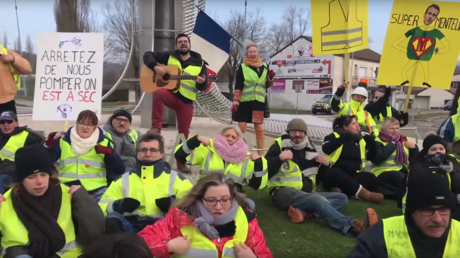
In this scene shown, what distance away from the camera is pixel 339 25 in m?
6.28

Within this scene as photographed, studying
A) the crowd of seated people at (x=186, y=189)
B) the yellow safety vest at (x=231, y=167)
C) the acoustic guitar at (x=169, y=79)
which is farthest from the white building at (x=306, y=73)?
the yellow safety vest at (x=231, y=167)

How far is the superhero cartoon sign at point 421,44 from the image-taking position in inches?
245

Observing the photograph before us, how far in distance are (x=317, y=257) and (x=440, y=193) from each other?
5.65ft

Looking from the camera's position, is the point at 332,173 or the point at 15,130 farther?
the point at 332,173

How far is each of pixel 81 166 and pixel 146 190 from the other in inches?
40.2

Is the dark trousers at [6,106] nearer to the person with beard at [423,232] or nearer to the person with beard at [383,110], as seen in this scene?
the person with beard at [423,232]

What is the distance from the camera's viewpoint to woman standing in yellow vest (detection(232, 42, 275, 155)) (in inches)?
255

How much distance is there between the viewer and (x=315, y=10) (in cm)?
633

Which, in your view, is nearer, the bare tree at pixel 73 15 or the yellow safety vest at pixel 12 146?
the yellow safety vest at pixel 12 146

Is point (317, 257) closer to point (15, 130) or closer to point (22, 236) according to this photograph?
point (22, 236)

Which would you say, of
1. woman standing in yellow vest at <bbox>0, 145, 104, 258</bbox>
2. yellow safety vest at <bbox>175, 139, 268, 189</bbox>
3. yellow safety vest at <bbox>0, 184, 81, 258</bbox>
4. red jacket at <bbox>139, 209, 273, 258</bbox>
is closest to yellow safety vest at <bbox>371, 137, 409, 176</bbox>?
yellow safety vest at <bbox>175, 139, 268, 189</bbox>

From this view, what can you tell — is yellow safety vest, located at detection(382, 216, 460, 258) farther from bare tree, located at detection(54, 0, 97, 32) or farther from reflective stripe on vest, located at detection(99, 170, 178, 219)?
bare tree, located at detection(54, 0, 97, 32)

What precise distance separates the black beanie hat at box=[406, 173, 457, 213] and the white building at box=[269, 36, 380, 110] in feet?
136

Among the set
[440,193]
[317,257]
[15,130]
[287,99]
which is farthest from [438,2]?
[287,99]
